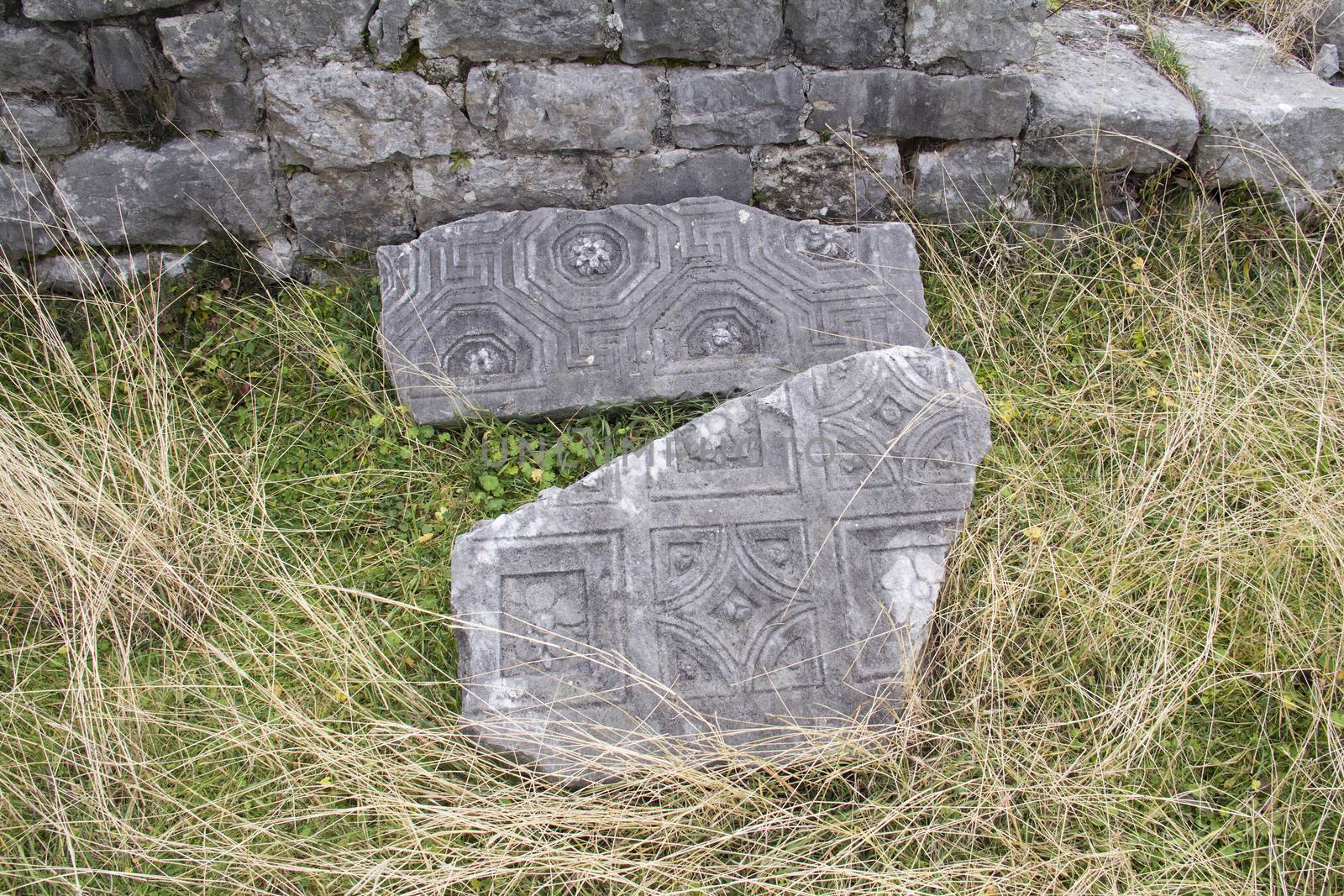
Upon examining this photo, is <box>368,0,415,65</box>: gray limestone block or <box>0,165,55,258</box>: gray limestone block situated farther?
<box>0,165,55,258</box>: gray limestone block

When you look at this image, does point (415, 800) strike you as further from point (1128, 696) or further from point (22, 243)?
point (22, 243)

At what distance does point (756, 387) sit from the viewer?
279 centimetres

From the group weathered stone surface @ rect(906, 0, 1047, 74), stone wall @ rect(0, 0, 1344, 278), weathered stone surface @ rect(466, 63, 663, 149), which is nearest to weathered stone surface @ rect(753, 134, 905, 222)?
stone wall @ rect(0, 0, 1344, 278)

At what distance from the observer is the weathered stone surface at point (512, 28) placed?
8.95ft

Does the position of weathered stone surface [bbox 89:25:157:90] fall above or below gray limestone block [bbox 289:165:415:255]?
above

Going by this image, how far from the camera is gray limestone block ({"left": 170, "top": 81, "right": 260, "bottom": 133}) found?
2.83 m

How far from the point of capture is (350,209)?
9.88 feet

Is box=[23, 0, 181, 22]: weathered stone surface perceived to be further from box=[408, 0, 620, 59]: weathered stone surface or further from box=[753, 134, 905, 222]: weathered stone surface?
box=[753, 134, 905, 222]: weathered stone surface

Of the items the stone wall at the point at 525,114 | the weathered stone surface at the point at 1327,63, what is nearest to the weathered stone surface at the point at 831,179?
the stone wall at the point at 525,114

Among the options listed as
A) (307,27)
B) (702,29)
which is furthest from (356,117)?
(702,29)

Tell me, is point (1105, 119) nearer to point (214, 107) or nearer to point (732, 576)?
point (732, 576)

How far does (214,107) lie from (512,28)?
2.95ft

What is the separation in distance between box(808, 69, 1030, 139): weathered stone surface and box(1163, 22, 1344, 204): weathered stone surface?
2.14 ft

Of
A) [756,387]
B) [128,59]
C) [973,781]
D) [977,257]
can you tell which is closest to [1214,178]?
[977,257]
